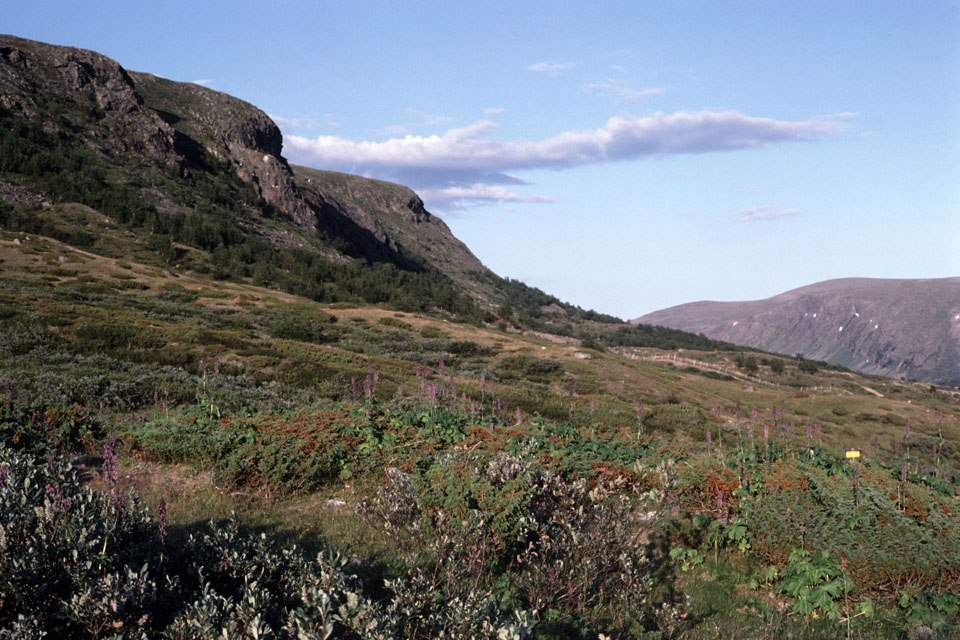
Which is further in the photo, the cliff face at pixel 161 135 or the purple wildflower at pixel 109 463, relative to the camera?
the cliff face at pixel 161 135

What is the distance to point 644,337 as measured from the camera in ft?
490

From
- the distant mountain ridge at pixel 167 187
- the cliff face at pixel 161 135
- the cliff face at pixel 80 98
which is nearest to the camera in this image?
the distant mountain ridge at pixel 167 187

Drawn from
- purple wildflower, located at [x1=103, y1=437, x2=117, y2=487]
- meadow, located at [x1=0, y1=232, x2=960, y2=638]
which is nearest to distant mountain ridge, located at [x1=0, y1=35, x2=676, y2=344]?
meadow, located at [x1=0, y1=232, x2=960, y2=638]

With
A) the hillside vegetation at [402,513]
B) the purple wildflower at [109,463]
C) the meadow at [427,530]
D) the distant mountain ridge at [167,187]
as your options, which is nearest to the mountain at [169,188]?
the distant mountain ridge at [167,187]

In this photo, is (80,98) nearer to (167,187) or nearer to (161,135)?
(161,135)

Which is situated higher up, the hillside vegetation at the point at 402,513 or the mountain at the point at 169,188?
the mountain at the point at 169,188

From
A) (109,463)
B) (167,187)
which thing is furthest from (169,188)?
(109,463)

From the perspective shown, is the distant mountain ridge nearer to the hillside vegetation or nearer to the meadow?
the hillside vegetation

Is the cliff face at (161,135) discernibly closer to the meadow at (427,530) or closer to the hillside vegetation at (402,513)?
the hillside vegetation at (402,513)

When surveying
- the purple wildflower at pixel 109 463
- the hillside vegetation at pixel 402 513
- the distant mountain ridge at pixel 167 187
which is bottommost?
the hillside vegetation at pixel 402 513

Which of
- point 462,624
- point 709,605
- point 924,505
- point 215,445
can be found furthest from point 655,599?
point 215,445

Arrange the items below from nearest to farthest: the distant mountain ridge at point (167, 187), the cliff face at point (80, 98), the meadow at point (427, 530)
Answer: the meadow at point (427, 530) < the distant mountain ridge at point (167, 187) < the cliff face at point (80, 98)

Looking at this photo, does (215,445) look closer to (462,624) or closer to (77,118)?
(462,624)

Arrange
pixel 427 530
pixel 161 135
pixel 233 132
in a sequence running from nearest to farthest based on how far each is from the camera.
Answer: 1. pixel 427 530
2. pixel 161 135
3. pixel 233 132
